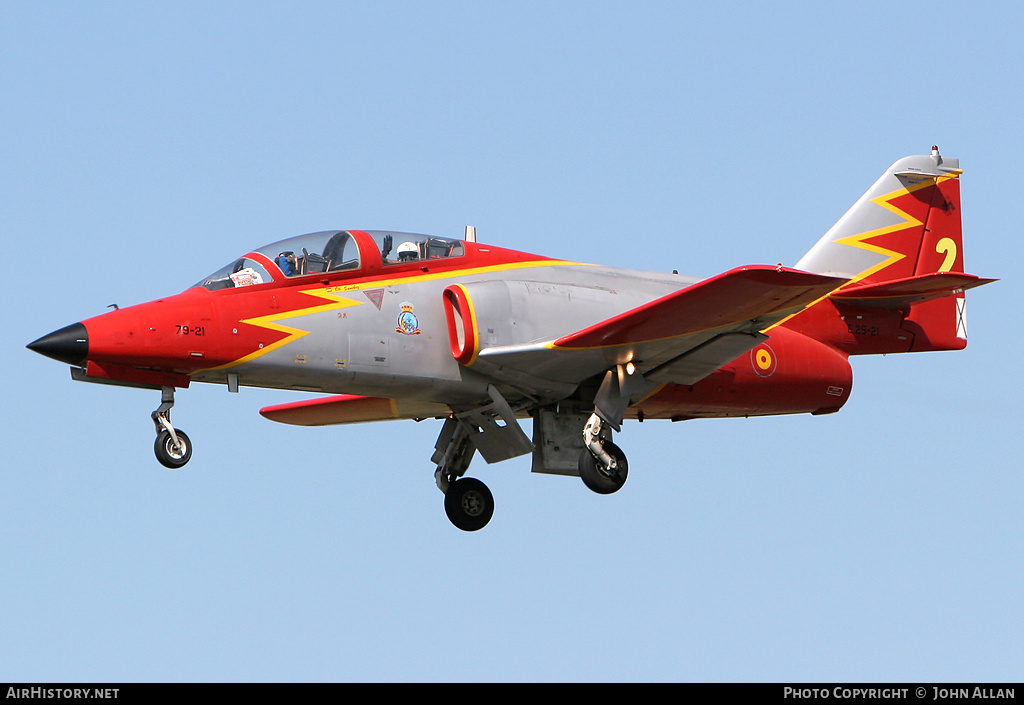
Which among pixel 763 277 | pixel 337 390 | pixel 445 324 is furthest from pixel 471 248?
pixel 763 277

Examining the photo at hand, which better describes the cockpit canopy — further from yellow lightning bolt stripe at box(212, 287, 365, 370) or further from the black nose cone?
the black nose cone

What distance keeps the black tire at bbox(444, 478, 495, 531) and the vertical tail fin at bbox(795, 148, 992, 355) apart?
208 inches

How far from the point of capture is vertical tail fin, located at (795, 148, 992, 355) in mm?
21594

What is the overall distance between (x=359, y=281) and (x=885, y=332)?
8.20 meters

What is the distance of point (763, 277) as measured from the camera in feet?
55.1

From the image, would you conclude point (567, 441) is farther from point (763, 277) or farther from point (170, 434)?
point (170, 434)

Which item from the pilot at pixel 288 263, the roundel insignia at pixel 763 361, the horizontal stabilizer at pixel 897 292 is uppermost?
the pilot at pixel 288 263

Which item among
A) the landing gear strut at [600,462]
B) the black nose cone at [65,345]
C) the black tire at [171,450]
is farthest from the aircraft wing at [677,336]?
the black nose cone at [65,345]

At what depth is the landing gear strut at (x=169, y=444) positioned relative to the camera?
16359mm

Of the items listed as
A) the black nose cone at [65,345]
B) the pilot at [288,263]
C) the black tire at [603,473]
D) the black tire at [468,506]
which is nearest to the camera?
the black nose cone at [65,345]

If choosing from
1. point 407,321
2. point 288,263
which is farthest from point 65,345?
point 407,321

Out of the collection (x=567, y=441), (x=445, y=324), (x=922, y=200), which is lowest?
(x=567, y=441)

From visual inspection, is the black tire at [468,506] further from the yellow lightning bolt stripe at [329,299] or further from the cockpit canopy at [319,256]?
the cockpit canopy at [319,256]

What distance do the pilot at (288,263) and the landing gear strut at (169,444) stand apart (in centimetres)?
235
